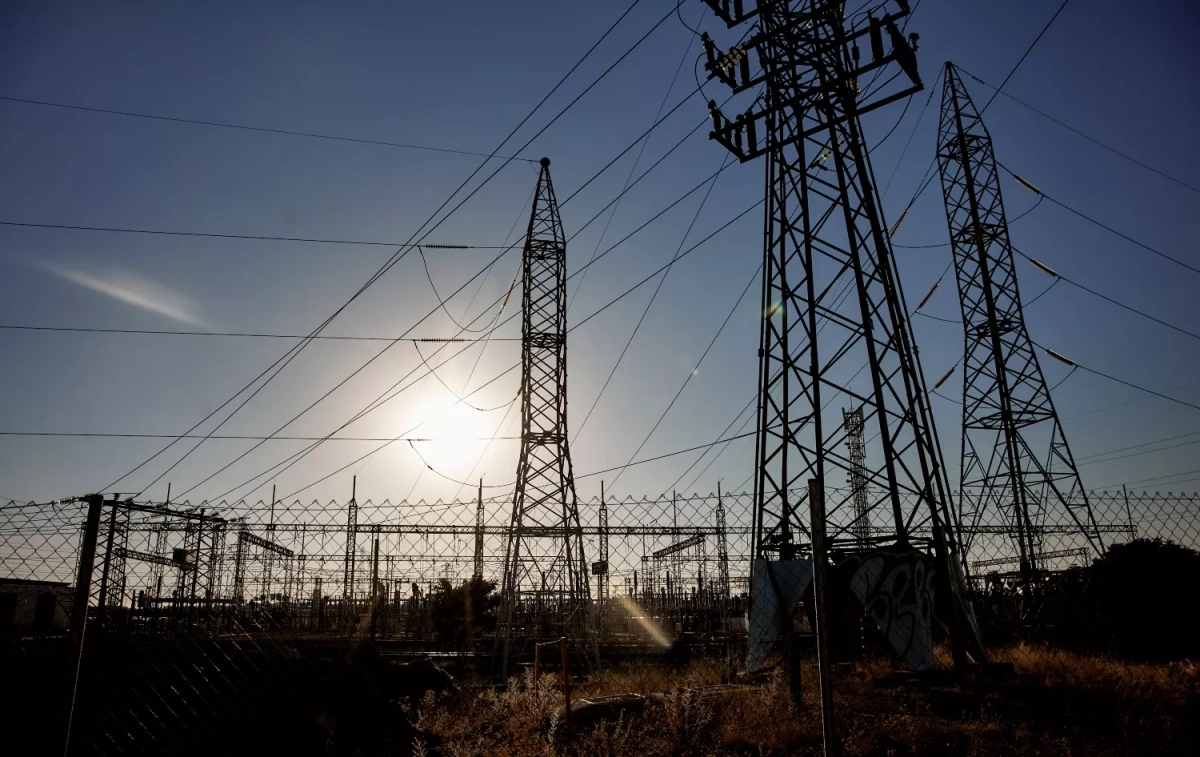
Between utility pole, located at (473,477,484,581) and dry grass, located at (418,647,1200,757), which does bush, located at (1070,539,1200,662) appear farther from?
utility pole, located at (473,477,484,581)

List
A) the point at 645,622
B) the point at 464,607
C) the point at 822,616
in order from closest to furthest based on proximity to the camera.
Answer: the point at 822,616, the point at 464,607, the point at 645,622

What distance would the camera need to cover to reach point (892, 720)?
26.8 ft

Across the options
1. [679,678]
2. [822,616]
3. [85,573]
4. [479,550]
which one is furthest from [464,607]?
[822,616]

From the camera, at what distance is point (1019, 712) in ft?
27.8

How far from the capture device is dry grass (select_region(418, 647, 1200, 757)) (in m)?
7.44

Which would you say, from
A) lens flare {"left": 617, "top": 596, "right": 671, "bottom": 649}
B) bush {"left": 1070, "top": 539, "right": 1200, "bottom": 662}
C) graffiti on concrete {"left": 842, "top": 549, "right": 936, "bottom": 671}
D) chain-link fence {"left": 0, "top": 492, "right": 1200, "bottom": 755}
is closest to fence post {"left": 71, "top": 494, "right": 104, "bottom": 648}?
chain-link fence {"left": 0, "top": 492, "right": 1200, "bottom": 755}

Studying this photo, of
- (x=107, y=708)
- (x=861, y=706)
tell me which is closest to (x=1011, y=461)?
(x=861, y=706)

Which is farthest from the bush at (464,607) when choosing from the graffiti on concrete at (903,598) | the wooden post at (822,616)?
the wooden post at (822,616)

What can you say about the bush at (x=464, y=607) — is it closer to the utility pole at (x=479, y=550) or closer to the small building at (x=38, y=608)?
the utility pole at (x=479, y=550)

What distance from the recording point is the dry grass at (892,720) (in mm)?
7438

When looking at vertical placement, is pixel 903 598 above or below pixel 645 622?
above

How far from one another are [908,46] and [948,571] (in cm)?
817

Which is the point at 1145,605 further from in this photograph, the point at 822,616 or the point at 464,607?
the point at 464,607

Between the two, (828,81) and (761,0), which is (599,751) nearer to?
(828,81)
